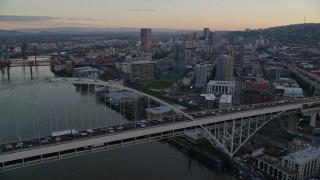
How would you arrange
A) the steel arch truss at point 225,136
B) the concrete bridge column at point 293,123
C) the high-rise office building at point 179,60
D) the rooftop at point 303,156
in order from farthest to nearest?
the high-rise office building at point 179,60 < the concrete bridge column at point 293,123 < the steel arch truss at point 225,136 < the rooftop at point 303,156

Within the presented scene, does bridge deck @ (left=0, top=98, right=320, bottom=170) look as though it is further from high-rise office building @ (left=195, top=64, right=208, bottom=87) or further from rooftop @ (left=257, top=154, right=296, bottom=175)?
high-rise office building @ (left=195, top=64, right=208, bottom=87)

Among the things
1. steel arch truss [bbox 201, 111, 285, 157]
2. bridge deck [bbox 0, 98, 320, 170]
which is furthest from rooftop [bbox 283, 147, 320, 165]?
bridge deck [bbox 0, 98, 320, 170]

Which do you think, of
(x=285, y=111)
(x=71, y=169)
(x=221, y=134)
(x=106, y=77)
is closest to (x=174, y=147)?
(x=221, y=134)

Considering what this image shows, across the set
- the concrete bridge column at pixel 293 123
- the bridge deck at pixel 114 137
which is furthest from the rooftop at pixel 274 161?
the concrete bridge column at pixel 293 123

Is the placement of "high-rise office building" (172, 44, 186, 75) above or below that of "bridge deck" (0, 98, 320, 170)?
above

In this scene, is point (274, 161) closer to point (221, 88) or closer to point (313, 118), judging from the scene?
point (313, 118)

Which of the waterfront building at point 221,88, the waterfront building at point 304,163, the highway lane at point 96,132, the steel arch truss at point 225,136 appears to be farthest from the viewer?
the waterfront building at point 221,88

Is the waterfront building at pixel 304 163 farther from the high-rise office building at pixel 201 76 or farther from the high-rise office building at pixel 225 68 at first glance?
the high-rise office building at pixel 201 76

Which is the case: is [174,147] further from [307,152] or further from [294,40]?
[294,40]
